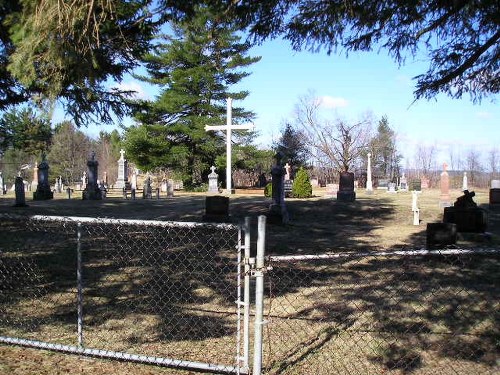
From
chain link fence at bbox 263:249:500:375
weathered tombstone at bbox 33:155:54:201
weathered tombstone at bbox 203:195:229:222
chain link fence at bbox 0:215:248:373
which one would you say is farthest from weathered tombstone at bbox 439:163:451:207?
weathered tombstone at bbox 33:155:54:201

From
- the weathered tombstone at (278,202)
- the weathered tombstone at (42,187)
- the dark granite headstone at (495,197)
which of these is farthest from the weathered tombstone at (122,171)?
the dark granite headstone at (495,197)

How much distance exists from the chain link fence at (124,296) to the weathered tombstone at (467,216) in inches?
223

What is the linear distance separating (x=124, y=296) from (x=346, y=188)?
689 inches

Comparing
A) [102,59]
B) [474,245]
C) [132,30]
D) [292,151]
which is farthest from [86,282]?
[292,151]

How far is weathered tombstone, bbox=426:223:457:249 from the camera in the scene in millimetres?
9453

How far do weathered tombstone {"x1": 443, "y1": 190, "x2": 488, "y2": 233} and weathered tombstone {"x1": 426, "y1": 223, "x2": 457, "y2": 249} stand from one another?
2154 millimetres

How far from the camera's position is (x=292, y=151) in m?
54.2

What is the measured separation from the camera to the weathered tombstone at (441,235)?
945cm

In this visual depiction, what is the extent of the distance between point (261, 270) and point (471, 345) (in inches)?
106

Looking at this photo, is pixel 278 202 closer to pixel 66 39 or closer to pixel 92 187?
pixel 66 39

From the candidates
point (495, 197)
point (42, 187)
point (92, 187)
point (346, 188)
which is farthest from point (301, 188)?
point (42, 187)

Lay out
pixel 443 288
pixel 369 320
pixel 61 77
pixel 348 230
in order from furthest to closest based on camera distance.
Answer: pixel 348 230
pixel 443 288
pixel 61 77
pixel 369 320

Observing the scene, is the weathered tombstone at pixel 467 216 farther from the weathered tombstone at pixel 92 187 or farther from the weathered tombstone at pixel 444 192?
the weathered tombstone at pixel 92 187

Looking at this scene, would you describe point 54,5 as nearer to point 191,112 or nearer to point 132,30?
point 132,30
